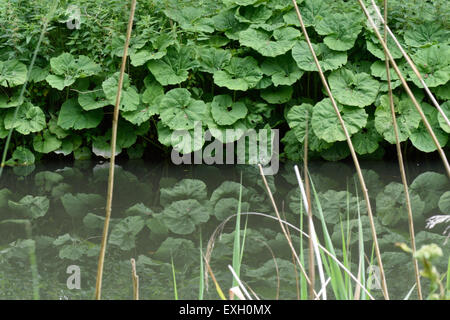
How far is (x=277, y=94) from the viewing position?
4.30 m

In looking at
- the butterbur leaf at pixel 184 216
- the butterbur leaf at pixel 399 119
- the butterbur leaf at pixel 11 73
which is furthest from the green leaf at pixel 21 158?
the butterbur leaf at pixel 399 119

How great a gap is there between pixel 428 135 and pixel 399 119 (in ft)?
0.84

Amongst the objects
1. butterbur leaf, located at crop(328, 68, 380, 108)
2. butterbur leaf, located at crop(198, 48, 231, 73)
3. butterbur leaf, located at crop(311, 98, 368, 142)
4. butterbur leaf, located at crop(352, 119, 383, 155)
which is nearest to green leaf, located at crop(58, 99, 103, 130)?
butterbur leaf, located at crop(198, 48, 231, 73)

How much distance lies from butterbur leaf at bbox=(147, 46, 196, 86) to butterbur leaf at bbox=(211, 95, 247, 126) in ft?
1.03

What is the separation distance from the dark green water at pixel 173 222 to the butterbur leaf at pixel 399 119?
0.79 feet

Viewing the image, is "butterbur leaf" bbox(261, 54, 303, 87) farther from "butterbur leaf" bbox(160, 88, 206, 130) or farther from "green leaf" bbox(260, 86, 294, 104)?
"butterbur leaf" bbox(160, 88, 206, 130)

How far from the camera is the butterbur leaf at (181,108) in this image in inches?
161

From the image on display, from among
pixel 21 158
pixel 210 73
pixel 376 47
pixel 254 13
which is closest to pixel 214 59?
pixel 210 73

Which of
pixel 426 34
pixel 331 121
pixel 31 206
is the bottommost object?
pixel 31 206

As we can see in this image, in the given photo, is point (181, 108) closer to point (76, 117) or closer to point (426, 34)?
point (76, 117)

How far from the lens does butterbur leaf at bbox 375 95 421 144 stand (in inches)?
157
